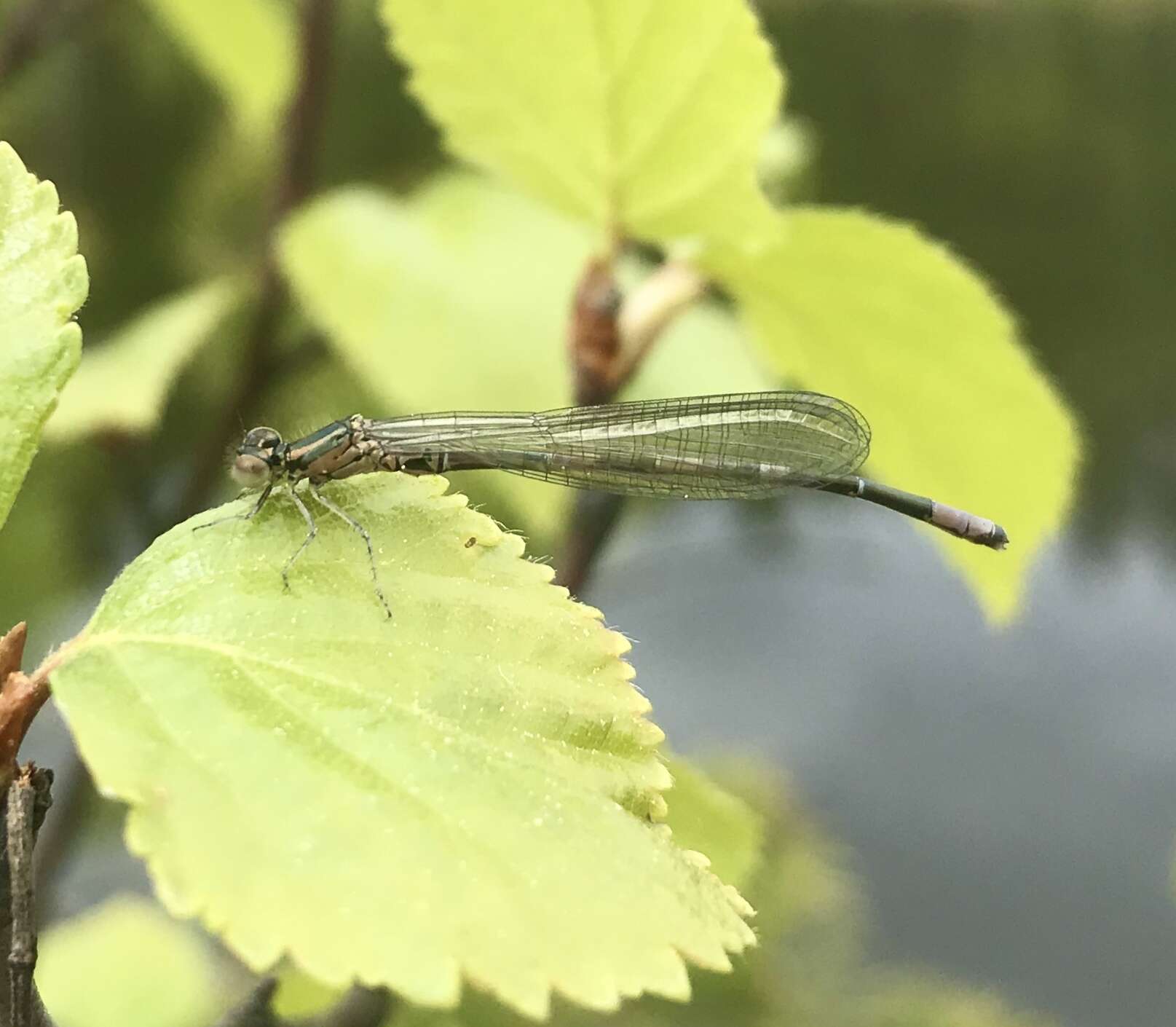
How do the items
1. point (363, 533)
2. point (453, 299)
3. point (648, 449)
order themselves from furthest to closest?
1. point (453, 299)
2. point (648, 449)
3. point (363, 533)

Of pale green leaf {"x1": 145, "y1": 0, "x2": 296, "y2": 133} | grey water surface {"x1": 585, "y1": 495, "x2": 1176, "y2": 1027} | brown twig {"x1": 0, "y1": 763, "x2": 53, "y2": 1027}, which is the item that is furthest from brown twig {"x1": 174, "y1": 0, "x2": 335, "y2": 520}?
grey water surface {"x1": 585, "y1": 495, "x2": 1176, "y2": 1027}

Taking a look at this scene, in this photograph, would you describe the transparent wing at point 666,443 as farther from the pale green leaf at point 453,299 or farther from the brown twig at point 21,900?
the brown twig at point 21,900

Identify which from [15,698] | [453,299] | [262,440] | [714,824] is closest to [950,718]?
[453,299]

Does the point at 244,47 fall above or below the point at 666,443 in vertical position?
above

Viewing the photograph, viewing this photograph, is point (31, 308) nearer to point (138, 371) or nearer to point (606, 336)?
point (606, 336)

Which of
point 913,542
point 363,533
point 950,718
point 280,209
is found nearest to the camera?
point 363,533

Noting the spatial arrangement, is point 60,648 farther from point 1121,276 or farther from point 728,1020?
point 1121,276

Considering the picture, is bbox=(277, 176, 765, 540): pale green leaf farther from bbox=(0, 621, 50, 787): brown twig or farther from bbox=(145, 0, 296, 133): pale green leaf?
bbox=(0, 621, 50, 787): brown twig

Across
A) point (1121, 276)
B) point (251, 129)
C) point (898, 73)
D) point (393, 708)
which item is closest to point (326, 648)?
point (393, 708)
